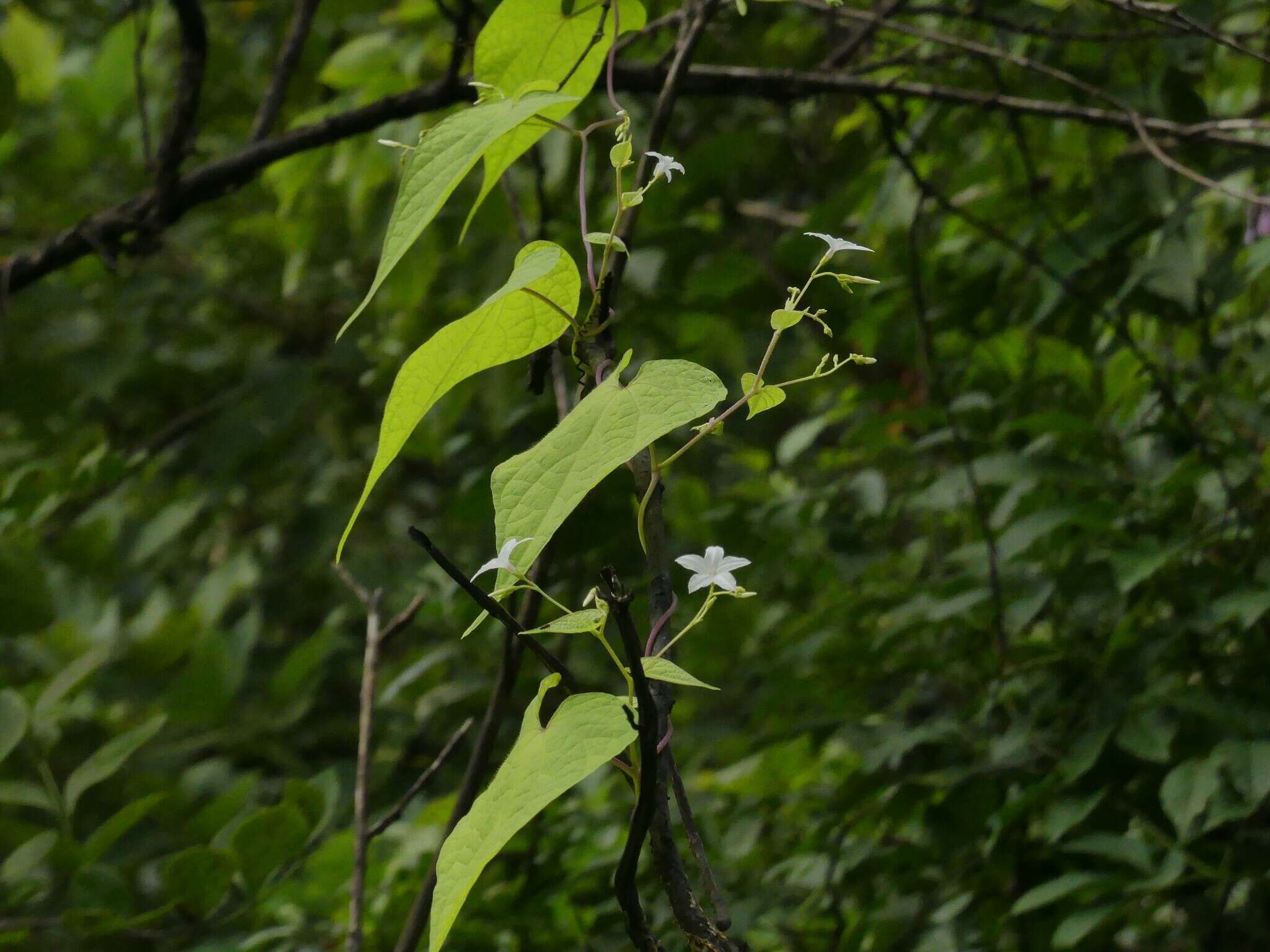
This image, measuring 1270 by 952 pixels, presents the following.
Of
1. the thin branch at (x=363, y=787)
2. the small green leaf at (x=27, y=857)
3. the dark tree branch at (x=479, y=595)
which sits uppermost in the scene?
the dark tree branch at (x=479, y=595)

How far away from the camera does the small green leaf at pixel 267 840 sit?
2.36 feet

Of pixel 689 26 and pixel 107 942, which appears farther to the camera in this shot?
pixel 107 942

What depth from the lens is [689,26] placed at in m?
0.65

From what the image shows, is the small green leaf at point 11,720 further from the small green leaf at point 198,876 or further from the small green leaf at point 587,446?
the small green leaf at point 587,446

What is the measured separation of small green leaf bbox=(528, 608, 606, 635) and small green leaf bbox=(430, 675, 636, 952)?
2 centimetres

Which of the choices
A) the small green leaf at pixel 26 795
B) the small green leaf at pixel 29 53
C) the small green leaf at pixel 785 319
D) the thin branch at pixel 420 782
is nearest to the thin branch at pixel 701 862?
the small green leaf at pixel 785 319

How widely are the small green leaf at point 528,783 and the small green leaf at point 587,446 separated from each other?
0.14 ft

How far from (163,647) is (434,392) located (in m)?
1.16

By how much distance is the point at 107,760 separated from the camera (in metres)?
0.82

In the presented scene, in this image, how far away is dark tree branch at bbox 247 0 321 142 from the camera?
2.86 ft

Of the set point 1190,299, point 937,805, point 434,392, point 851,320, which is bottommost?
point 937,805

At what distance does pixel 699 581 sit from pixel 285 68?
729mm

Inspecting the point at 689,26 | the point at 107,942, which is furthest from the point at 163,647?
the point at 689,26

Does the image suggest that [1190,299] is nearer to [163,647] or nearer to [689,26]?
[689,26]
